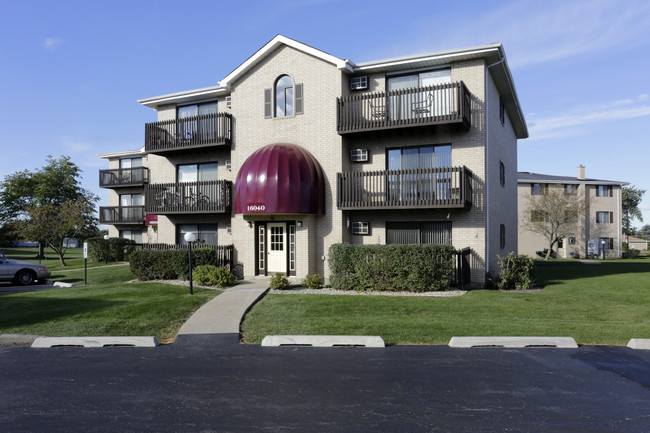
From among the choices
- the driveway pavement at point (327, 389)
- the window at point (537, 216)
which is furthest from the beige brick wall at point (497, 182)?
the window at point (537, 216)

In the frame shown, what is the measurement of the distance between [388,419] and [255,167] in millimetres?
13690

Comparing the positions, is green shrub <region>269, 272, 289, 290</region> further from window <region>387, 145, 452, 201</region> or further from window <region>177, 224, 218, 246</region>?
→ window <region>177, 224, 218, 246</region>

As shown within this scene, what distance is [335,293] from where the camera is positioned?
15.3 m

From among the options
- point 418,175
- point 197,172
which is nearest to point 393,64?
point 418,175

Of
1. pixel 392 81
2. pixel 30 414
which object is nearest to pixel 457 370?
pixel 30 414

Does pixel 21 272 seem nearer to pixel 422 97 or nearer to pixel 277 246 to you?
pixel 277 246

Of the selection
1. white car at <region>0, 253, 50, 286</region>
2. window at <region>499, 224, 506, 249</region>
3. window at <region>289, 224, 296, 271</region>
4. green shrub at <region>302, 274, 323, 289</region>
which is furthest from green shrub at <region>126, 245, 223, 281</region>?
window at <region>499, 224, 506, 249</region>

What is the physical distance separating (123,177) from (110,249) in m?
6.84

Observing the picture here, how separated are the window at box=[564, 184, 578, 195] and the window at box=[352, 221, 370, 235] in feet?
111

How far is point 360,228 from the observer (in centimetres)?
1841

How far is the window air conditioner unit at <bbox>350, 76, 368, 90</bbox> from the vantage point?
1836 centimetres

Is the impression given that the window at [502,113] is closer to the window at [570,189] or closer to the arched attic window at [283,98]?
the arched attic window at [283,98]

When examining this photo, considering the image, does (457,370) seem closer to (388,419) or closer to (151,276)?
(388,419)

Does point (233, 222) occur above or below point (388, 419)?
Result: above
